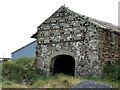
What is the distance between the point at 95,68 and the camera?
706 inches

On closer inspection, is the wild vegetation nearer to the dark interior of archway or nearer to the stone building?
the stone building

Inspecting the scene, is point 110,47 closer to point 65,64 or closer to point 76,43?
point 76,43

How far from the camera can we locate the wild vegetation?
1600cm

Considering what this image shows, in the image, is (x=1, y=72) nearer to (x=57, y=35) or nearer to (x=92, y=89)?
(x=57, y=35)

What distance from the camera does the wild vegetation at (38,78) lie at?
1600cm

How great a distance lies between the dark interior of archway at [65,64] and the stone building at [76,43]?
0.71 ft

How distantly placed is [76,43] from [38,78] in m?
3.24

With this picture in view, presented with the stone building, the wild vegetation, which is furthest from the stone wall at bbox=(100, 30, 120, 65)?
the wild vegetation

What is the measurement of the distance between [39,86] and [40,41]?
15.1 ft

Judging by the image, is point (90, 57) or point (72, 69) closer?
point (90, 57)

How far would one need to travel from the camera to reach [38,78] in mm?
18438

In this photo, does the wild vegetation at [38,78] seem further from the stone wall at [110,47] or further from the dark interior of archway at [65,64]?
the dark interior of archway at [65,64]

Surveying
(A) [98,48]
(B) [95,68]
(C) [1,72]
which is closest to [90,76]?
(B) [95,68]

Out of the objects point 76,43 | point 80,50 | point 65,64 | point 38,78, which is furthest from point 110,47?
point 38,78
